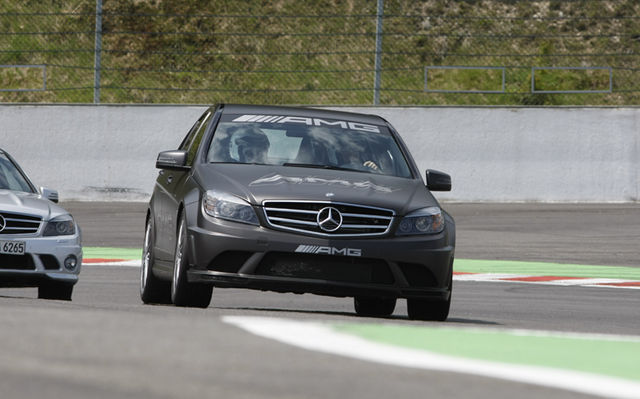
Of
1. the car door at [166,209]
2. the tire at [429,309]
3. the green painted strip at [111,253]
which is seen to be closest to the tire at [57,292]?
the car door at [166,209]

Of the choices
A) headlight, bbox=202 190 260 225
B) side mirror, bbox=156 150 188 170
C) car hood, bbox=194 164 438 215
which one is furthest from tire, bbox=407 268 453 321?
side mirror, bbox=156 150 188 170

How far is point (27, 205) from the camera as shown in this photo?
36.6 ft

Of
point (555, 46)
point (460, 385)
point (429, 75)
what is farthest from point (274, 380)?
point (555, 46)

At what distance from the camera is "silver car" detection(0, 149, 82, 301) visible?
35.5 ft

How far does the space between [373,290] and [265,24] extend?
1824 cm

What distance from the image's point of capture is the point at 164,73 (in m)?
27.3

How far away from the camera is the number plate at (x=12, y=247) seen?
35.3 ft

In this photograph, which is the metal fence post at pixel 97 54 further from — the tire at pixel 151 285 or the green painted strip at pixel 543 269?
the tire at pixel 151 285

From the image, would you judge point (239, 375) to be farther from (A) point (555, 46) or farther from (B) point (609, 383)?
(A) point (555, 46)

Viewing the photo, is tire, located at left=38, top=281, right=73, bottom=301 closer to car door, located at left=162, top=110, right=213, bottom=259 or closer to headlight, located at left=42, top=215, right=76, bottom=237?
headlight, located at left=42, top=215, right=76, bottom=237

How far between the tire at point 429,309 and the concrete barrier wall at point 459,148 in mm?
13403

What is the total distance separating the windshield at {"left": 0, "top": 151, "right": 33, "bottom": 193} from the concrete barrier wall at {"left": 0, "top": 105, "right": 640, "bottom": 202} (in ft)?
35.3

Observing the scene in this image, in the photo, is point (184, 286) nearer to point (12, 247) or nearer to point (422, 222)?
point (422, 222)

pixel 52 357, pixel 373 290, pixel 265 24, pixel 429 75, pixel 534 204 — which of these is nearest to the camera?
pixel 52 357
